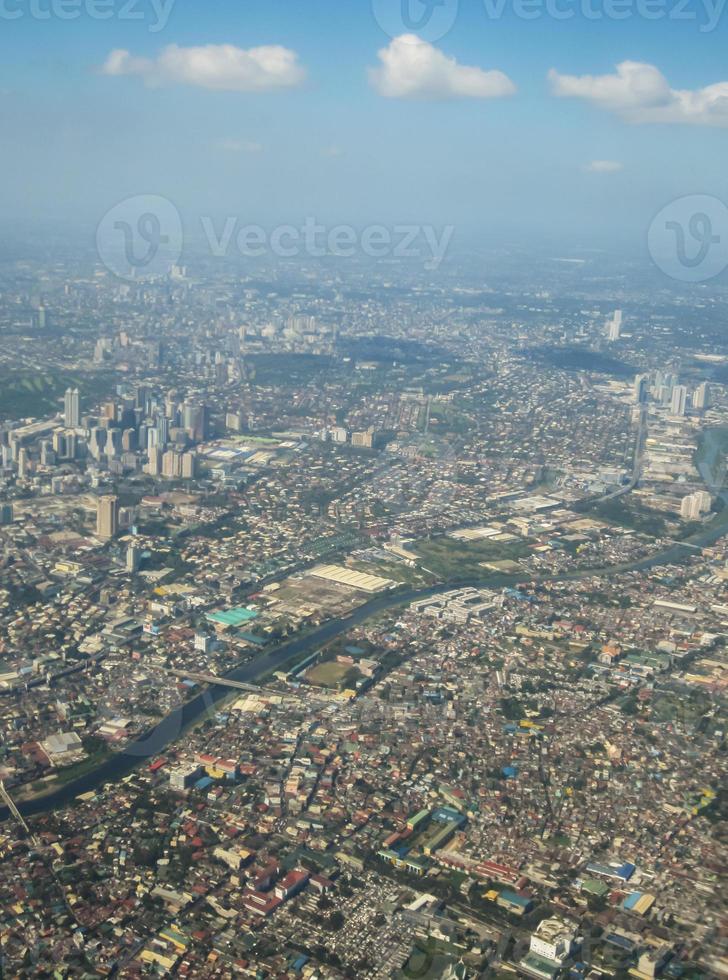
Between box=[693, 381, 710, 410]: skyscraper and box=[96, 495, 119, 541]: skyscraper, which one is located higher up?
box=[693, 381, 710, 410]: skyscraper

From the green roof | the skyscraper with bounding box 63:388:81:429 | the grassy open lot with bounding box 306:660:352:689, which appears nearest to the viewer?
the grassy open lot with bounding box 306:660:352:689

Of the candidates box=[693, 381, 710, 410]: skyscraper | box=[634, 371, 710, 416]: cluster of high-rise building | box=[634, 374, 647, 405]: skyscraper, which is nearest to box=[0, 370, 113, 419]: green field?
box=[634, 374, 647, 405]: skyscraper

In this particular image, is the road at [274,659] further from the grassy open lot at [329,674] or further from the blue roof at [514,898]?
the blue roof at [514,898]

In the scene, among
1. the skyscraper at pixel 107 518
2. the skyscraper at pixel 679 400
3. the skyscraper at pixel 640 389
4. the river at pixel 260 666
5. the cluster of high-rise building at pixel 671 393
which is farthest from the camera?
the skyscraper at pixel 640 389

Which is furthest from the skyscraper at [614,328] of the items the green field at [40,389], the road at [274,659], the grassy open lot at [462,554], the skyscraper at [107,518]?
the skyscraper at [107,518]

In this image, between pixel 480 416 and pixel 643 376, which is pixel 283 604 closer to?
pixel 480 416

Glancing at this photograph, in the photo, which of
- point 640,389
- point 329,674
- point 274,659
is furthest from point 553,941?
point 640,389

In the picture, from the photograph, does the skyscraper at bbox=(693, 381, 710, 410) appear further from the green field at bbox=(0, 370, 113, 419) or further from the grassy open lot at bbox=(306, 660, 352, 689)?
the grassy open lot at bbox=(306, 660, 352, 689)

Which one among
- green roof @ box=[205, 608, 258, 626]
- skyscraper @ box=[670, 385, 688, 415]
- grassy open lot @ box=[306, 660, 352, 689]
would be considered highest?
skyscraper @ box=[670, 385, 688, 415]

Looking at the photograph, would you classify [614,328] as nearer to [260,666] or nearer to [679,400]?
[679,400]
